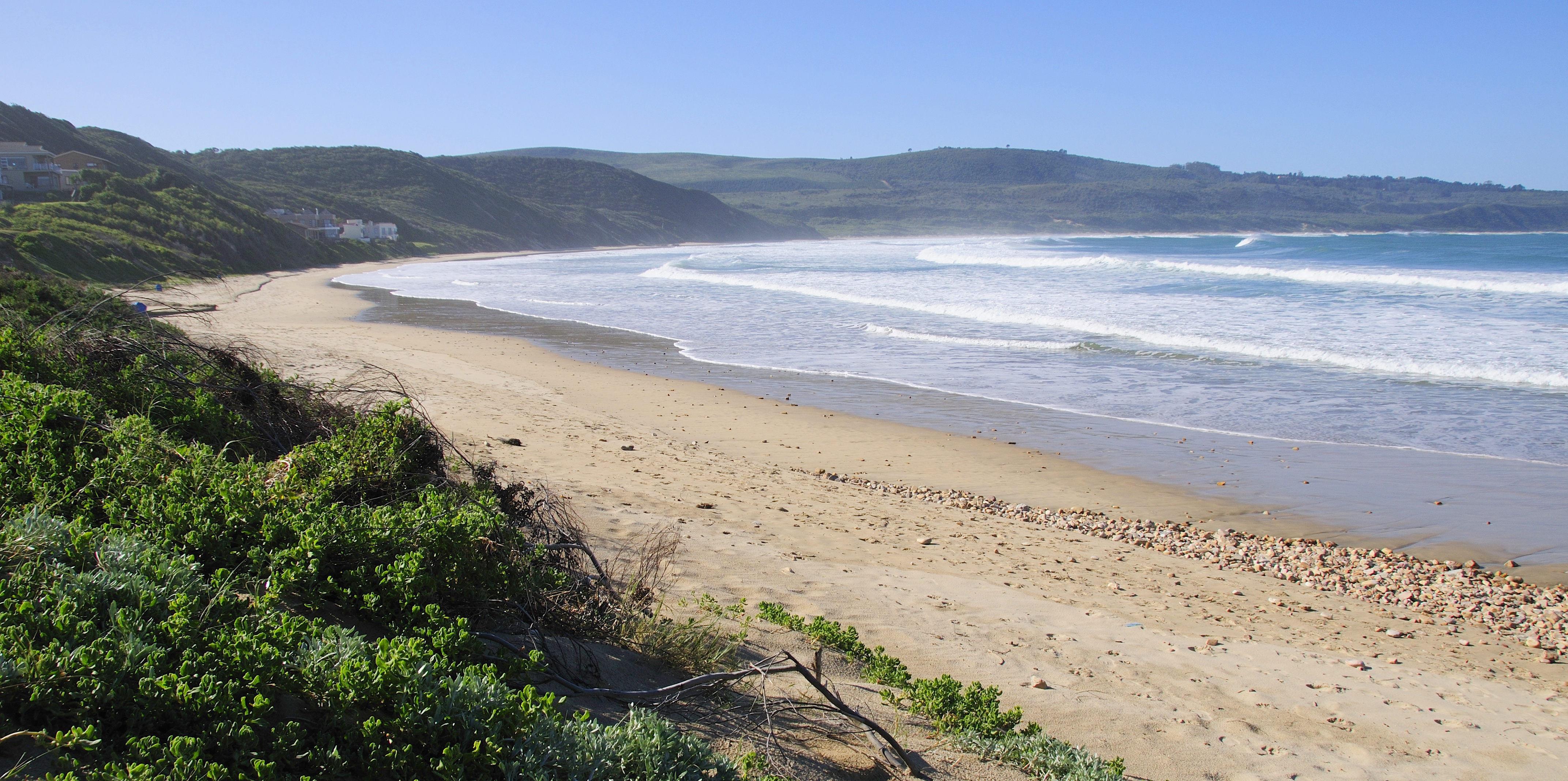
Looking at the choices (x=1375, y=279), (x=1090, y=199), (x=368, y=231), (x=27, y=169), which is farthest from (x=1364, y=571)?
(x=1090, y=199)

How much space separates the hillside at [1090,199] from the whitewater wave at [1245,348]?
4079 inches

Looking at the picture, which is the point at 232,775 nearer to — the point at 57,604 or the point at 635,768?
the point at 57,604

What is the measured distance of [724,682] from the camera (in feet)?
10.2

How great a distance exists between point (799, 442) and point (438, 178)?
9959cm

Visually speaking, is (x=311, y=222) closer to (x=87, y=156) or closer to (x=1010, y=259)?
(x=87, y=156)

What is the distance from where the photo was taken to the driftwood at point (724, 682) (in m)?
2.75

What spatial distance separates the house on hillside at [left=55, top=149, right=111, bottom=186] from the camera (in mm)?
46469

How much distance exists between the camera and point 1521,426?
9.98 metres

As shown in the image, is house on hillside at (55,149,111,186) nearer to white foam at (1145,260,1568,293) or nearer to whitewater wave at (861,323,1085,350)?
whitewater wave at (861,323,1085,350)

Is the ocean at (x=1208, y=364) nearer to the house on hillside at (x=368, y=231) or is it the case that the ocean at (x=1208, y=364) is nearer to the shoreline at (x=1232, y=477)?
the shoreline at (x=1232, y=477)

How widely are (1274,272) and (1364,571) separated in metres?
33.1

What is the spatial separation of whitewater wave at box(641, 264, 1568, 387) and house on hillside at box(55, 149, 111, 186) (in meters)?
44.9

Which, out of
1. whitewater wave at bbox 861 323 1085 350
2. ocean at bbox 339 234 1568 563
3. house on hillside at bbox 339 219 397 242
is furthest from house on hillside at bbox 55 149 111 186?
whitewater wave at bbox 861 323 1085 350

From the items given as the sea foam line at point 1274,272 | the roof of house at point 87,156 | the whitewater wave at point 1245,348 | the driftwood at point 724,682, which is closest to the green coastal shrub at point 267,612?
the driftwood at point 724,682
